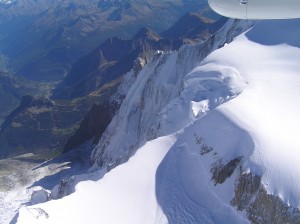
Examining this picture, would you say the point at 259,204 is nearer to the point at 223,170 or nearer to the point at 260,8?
the point at 223,170

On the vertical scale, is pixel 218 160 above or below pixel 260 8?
below

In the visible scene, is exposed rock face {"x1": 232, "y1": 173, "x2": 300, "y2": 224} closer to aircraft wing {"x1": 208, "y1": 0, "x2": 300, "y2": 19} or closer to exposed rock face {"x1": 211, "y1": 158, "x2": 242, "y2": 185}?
exposed rock face {"x1": 211, "y1": 158, "x2": 242, "y2": 185}

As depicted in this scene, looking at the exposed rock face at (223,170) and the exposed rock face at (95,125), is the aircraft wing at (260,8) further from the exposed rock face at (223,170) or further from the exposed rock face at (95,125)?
the exposed rock face at (95,125)

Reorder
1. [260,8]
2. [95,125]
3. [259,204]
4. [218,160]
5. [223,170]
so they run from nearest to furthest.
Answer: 1. [259,204]
2. [223,170]
3. [218,160]
4. [260,8]
5. [95,125]

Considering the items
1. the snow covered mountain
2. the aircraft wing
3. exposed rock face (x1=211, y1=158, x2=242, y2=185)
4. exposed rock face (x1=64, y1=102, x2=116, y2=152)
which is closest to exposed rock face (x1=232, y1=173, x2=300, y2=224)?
the snow covered mountain

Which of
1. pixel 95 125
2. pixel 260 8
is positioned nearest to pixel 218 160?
pixel 260 8

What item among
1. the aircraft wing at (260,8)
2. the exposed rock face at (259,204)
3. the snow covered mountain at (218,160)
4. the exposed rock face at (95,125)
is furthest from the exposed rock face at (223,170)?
the exposed rock face at (95,125)

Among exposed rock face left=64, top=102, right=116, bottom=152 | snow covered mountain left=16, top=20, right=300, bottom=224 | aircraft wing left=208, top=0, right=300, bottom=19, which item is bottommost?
exposed rock face left=64, top=102, right=116, bottom=152

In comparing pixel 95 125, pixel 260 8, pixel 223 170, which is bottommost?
pixel 95 125

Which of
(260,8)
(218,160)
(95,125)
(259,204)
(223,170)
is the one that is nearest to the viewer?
(259,204)
